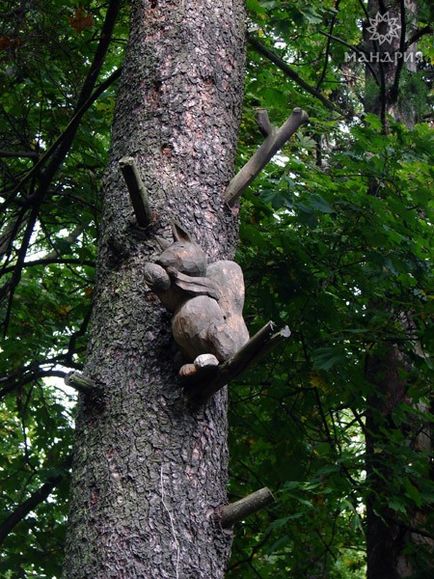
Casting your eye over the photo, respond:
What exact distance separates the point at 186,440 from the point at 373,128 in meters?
3.25

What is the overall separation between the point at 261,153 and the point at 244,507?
4.41 feet

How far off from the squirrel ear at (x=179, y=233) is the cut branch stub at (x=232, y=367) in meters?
0.43

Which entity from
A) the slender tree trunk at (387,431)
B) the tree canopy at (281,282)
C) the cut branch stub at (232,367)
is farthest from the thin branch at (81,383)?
the slender tree trunk at (387,431)

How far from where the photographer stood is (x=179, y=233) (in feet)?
8.44

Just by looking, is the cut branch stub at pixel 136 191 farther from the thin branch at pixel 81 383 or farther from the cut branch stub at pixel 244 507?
the cut branch stub at pixel 244 507

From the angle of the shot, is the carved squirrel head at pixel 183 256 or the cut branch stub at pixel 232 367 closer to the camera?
the cut branch stub at pixel 232 367

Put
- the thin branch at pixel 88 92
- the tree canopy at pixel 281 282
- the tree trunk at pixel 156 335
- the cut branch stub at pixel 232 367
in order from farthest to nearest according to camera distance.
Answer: the tree canopy at pixel 281 282, the thin branch at pixel 88 92, the tree trunk at pixel 156 335, the cut branch stub at pixel 232 367

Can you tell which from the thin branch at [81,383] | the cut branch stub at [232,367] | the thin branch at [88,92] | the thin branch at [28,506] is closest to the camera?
the cut branch stub at [232,367]

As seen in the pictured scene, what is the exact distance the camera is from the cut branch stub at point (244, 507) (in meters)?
2.40

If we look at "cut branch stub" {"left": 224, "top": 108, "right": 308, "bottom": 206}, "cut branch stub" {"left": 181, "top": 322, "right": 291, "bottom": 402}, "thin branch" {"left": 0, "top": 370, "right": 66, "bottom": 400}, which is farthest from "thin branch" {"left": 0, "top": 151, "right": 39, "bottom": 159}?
"cut branch stub" {"left": 181, "top": 322, "right": 291, "bottom": 402}

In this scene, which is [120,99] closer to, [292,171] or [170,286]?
[170,286]

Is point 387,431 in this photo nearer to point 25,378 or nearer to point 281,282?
point 281,282

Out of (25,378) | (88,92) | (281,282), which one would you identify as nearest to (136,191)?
(88,92)

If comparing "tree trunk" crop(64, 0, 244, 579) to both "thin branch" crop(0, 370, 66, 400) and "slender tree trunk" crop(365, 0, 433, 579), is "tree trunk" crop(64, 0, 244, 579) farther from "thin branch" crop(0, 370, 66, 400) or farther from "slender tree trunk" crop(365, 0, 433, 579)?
"thin branch" crop(0, 370, 66, 400)
